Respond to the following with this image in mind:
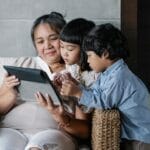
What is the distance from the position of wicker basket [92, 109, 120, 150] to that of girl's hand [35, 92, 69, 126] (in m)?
0.16

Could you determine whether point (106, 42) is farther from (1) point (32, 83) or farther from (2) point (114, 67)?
(1) point (32, 83)

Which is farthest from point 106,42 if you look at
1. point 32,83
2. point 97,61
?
point 32,83

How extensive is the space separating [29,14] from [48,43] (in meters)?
0.41

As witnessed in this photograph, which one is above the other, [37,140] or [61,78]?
[61,78]

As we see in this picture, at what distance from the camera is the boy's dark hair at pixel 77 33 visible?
1777mm

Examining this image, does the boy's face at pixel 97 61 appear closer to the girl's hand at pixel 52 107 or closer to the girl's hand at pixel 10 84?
the girl's hand at pixel 52 107

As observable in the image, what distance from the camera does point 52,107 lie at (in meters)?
1.65

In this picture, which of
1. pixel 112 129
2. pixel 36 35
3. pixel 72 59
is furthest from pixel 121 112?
pixel 36 35

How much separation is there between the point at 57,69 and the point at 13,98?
279 mm

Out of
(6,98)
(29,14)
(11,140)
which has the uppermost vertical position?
(29,14)

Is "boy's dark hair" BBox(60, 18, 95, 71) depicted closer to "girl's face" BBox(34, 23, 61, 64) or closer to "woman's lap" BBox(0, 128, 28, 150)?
"girl's face" BBox(34, 23, 61, 64)

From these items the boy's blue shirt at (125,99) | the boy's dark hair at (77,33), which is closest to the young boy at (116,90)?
the boy's blue shirt at (125,99)

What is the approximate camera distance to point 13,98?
1.82m

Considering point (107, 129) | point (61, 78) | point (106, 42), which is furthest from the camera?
point (61, 78)
